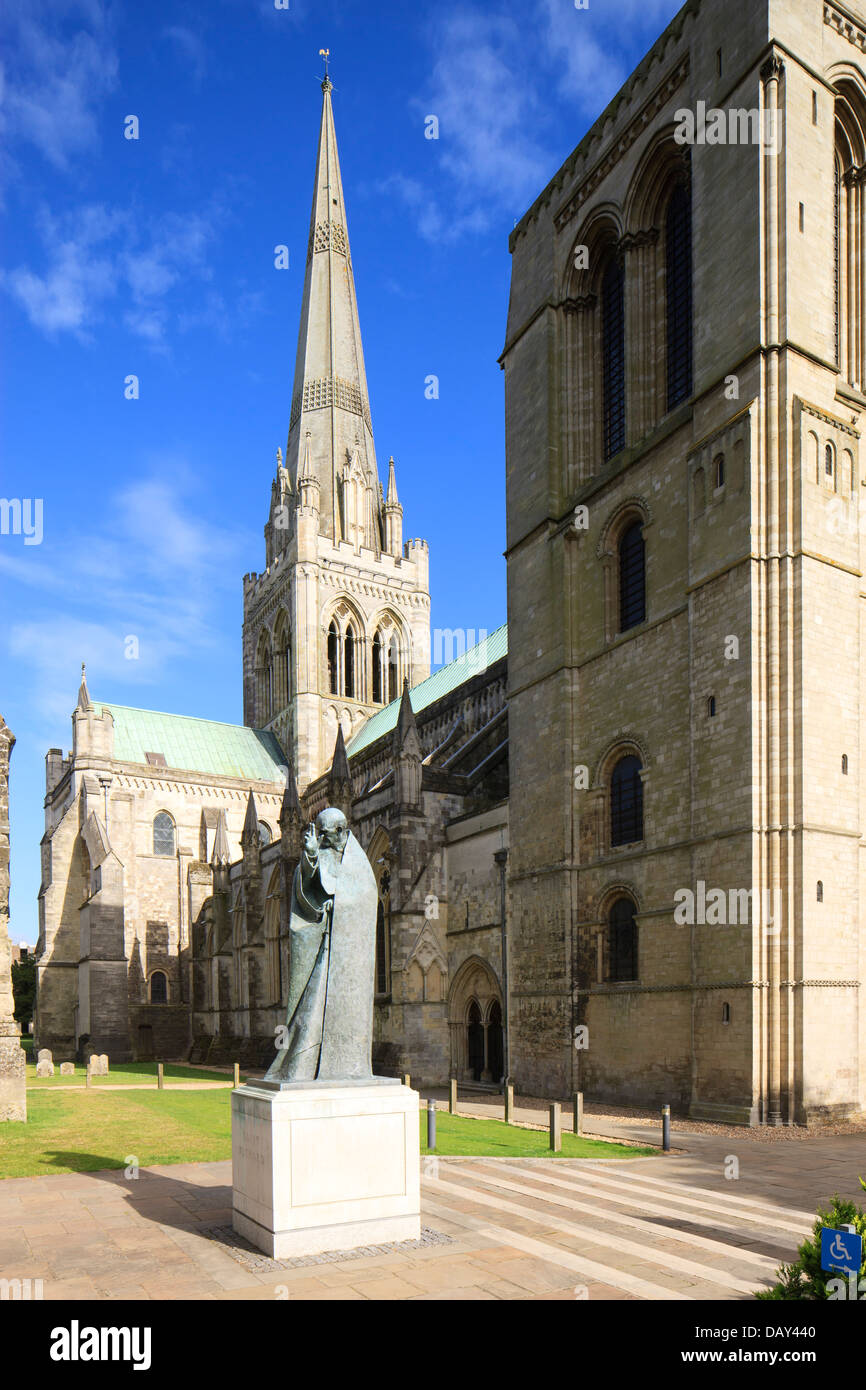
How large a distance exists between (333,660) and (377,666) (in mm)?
2826

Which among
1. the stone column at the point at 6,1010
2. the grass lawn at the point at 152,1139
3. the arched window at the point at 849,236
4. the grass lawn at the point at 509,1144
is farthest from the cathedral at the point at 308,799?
the arched window at the point at 849,236

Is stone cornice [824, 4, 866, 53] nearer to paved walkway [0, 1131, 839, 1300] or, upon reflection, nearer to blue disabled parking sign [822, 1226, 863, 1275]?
paved walkway [0, 1131, 839, 1300]

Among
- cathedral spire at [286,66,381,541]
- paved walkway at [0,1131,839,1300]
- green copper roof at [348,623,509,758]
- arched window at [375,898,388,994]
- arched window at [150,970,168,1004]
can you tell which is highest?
cathedral spire at [286,66,381,541]

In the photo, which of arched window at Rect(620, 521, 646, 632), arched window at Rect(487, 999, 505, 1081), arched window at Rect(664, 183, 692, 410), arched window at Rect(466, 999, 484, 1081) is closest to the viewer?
arched window at Rect(664, 183, 692, 410)

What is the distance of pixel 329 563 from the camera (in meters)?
55.3

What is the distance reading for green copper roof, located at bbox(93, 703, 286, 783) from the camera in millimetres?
54625

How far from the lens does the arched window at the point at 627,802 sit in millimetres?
21989

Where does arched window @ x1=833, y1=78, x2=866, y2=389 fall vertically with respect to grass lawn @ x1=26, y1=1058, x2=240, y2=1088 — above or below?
above

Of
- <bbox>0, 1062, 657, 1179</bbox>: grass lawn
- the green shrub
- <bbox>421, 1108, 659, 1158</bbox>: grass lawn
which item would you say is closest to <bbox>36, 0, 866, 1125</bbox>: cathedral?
<bbox>421, 1108, 659, 1158</bbox>: grass lawn

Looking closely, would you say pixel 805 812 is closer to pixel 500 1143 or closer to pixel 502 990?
pixel 500 1143

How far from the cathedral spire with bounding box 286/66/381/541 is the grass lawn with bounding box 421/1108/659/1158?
43.1 meters

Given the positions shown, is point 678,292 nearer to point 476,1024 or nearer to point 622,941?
point 622,941

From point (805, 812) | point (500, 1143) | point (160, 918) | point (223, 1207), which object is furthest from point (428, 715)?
point (223, 1207)

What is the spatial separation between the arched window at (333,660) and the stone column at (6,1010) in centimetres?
3492
